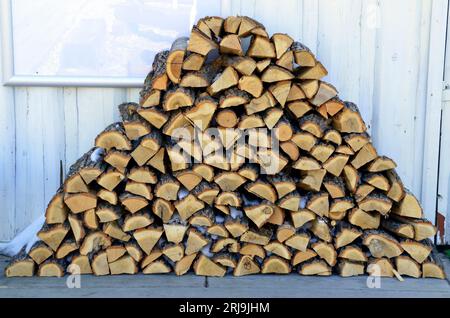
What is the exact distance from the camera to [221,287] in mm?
3076

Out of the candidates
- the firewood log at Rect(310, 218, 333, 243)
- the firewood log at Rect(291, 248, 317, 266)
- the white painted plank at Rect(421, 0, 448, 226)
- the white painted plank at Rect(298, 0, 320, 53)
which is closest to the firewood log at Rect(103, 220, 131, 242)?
the firewood log at Rect(291, 248, 317, 266)

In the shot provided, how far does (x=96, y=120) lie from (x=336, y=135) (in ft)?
5.08

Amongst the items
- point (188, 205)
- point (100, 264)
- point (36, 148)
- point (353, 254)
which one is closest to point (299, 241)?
point (353, 254)

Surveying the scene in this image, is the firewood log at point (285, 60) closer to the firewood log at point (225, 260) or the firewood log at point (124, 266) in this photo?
the firewood log at point (225, 260)

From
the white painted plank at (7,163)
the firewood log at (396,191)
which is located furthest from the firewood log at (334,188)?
the white painted plank at (7,163)

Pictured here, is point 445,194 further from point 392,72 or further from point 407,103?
point 392,72

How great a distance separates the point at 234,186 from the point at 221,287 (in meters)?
0.56

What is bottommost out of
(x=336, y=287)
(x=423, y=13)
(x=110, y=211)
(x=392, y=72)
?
(x=336, y=287)

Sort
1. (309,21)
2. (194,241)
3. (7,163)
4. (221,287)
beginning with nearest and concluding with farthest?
(221,287)
(194,241)
(309,21)
(7,163)

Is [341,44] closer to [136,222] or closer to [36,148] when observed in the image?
[136,222]

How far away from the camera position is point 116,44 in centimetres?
361

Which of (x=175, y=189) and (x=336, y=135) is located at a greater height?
(x=336, y=135)

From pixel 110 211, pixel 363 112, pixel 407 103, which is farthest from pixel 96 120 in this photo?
pixel 407 103

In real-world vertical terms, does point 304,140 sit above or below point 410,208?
above
